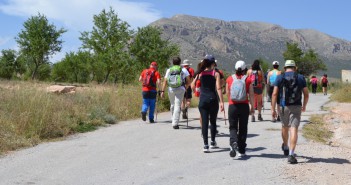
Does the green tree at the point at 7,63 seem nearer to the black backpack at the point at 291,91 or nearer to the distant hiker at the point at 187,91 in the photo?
the distant hiker at the point at 187,91

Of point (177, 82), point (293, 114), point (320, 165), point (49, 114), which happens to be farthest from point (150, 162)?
point (177, 82)

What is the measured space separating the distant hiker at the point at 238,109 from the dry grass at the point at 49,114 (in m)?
4.14

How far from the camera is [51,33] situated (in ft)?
180

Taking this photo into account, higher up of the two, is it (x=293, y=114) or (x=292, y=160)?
(x=293, y=114)

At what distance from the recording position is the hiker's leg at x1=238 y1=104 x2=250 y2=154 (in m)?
7.73

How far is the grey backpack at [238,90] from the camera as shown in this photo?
7652 millimetres

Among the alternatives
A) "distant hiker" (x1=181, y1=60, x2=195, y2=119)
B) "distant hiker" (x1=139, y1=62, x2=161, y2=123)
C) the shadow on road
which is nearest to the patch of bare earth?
the shadow on road

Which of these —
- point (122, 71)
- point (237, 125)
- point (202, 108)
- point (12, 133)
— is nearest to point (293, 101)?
point (237, 125)

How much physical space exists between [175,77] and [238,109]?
12.7ft

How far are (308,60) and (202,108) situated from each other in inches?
3346

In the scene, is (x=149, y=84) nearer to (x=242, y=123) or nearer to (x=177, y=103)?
(x=177, y=103)

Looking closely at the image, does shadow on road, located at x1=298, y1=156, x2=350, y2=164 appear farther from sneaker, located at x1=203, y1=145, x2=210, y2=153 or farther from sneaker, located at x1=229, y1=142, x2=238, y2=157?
sneaker, located at x1=203, y1=145, x2=210, y2=153

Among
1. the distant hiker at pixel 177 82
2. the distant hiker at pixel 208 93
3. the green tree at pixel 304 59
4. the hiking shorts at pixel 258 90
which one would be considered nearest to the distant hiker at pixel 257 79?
the hiking shorts at pixel 258 90

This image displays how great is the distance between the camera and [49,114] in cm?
1016
